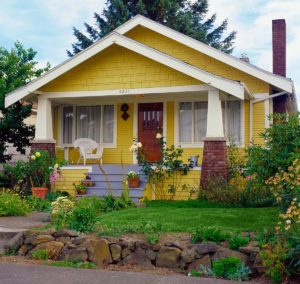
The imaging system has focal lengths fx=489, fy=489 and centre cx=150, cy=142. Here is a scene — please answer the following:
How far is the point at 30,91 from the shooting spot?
1517 cm

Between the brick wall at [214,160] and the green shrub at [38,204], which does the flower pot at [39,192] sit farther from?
the brick wall at [214,160]

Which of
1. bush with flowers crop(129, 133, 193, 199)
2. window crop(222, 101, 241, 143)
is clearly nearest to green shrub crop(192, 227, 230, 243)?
bush with flowers crop(129, 133, 193, 199)

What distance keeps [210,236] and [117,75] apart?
8681 mm

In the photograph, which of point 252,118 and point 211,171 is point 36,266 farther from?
point 252,118

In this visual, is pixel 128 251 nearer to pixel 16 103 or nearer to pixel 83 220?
pixel 83 220

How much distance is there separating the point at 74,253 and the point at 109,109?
10376 mm

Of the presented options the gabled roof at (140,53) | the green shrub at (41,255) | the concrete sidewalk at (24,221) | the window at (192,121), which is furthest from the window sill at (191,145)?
the green shrub at (41,255)

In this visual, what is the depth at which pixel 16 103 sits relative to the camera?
1808 centimetres

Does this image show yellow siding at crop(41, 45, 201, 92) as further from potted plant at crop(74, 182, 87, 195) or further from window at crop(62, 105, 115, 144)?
potted plant at crop(74, 182, 87, 195)

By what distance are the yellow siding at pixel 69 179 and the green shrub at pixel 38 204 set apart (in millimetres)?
1770

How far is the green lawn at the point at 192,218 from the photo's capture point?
865 cm

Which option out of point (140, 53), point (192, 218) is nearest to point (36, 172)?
point (140, 53)

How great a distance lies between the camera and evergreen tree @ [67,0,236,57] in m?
27.1

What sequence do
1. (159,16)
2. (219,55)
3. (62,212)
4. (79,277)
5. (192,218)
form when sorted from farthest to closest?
(159,16) → (219,55) → (192,218) → (62,212) → (79,277)
